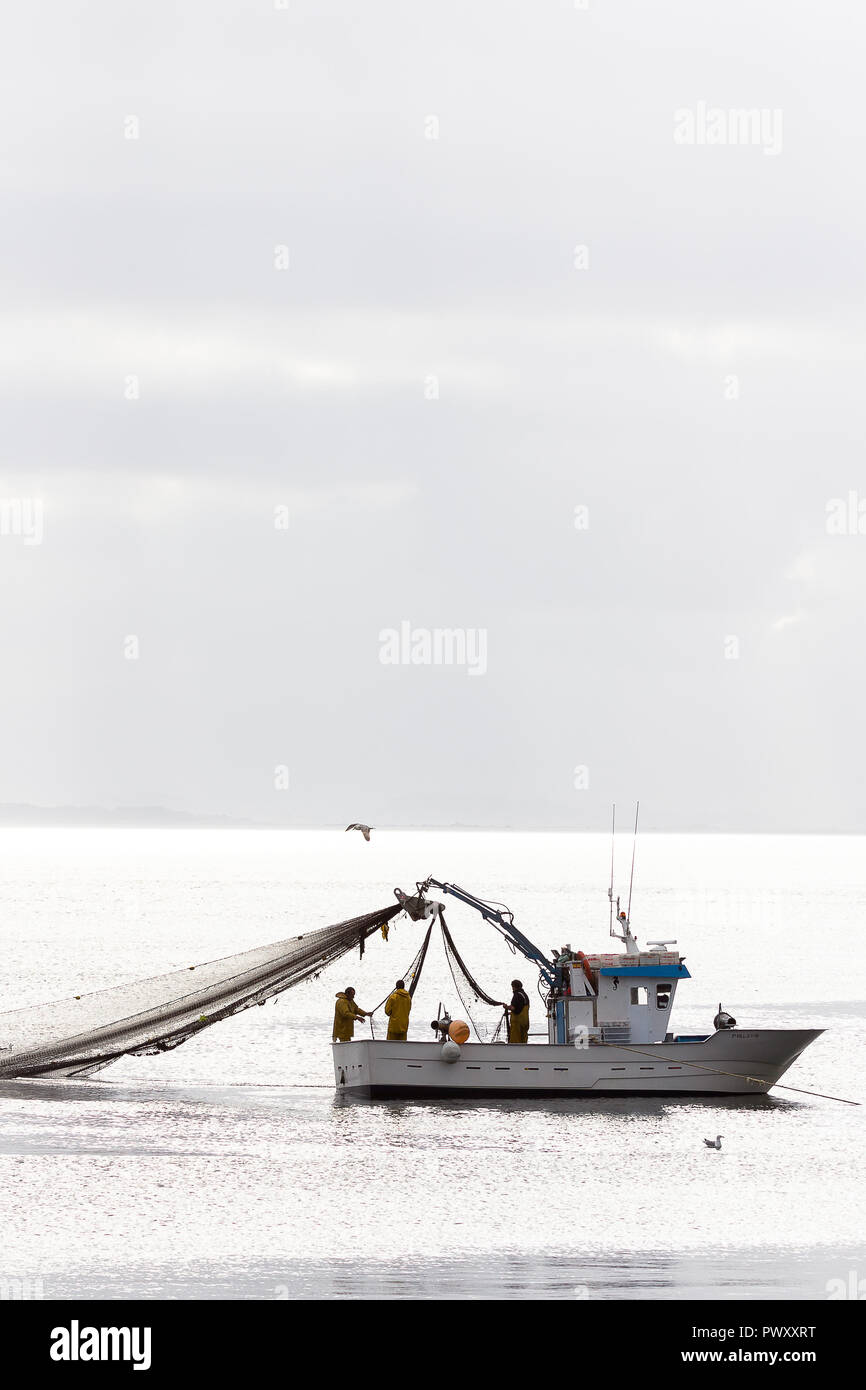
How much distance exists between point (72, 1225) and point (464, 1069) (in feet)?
40.3

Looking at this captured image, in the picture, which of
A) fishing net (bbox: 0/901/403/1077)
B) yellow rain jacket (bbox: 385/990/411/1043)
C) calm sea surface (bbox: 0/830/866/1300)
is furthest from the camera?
yellow rain jacket (bbox: 385/990/411/1043)

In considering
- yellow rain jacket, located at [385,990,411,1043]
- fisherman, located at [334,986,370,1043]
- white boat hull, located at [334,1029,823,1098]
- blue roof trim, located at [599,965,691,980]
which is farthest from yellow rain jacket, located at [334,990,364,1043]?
blue roof trim, located at [599,965,691,980]

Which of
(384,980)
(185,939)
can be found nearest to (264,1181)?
(384,980)

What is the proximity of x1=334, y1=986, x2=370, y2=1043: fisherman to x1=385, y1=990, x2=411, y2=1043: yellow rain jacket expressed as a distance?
59cm

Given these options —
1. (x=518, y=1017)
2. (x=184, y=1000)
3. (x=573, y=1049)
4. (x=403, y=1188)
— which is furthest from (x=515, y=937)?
(x=403, y=1188)

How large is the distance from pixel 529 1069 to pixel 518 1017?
1.29 m

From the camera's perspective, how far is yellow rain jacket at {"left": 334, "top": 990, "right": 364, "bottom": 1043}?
131ft

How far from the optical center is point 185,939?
127m

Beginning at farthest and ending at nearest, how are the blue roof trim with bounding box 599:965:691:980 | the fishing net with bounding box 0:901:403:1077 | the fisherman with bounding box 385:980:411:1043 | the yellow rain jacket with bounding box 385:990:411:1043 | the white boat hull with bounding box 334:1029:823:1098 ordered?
the blue roof trim with bounding box 599:965:691:980, the white boat hull with bounding box 334:1029:823:1098, the yellow rain jacket with bounding box 385:990:411:1043, the fisherman with bounding box 385:980:411:1043, the fishing net with bounding box 0:901:403:1077

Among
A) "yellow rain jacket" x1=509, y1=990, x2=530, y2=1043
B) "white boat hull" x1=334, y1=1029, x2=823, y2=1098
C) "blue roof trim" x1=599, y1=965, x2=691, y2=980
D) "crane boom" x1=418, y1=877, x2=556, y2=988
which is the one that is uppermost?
"crane boom" x1=418, y1=877, x2=556, y2=988

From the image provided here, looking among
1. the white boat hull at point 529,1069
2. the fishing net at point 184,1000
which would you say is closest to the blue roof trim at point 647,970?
the white boat hull at point 529,1069

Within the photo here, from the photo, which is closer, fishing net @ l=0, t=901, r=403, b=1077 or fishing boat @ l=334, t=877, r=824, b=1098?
fishing net @ l=0, t=901, r=403, b=1077

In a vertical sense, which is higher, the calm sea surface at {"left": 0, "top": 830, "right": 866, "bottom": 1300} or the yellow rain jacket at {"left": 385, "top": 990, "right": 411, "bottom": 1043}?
the yellow rain jacket at {"left": 385, "top": 990, "right": 411, "bottom": 1043}

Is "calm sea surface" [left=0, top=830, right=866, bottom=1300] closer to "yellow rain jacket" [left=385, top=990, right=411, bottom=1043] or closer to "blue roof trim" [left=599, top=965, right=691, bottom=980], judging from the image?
"yellow rain jacket" [left=385, top=990, right=411, bottom=1043]
